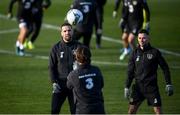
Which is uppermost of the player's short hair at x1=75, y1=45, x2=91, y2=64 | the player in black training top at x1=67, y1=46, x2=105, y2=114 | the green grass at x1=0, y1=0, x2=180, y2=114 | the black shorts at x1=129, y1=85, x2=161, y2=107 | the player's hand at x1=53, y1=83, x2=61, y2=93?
the player's short hair at x1=75, y1=45, x2=91, y2=64

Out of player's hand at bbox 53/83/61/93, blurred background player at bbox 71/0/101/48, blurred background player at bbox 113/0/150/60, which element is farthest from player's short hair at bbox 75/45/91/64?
blurred background player at bbox 113/0/150/60

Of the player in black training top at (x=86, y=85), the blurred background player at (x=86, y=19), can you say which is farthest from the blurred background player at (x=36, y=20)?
the player in black training top at (x=86, y=85)

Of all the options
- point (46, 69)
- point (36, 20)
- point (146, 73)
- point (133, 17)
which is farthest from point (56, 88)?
point (36, 20)

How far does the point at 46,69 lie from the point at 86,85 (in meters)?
11.9

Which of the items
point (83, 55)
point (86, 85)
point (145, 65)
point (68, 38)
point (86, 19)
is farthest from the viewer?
point (86, 19)

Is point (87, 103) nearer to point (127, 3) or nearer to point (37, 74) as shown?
point (37, 74)

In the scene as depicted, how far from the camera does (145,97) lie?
17.6 metres

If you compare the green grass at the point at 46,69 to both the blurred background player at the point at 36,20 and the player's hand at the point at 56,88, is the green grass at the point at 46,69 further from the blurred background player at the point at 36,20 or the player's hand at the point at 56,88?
the player's hand at the point at 56,88

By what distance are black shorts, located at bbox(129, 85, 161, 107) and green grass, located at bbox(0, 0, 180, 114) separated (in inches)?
91.8

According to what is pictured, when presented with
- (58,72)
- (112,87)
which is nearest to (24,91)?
(112,87)

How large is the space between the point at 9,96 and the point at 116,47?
10.4 meters

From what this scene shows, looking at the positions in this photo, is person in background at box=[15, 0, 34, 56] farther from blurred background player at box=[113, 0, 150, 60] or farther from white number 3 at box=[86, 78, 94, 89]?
white number 3 at box=[86, 78, 94, 89]

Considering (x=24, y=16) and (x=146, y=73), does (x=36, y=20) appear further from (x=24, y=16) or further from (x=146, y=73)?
(x=146, y=73)

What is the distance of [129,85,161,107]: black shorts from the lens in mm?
17359
